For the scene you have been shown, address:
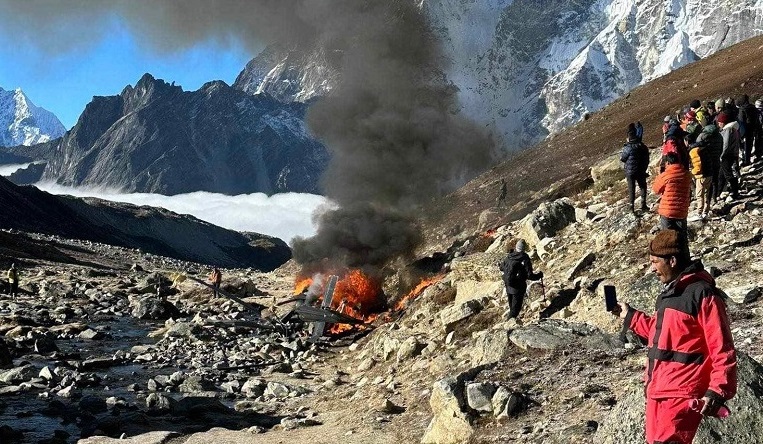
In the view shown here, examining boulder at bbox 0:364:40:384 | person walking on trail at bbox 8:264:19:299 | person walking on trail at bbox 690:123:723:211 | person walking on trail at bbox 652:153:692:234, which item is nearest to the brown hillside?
person walking on trail at bbox 690:123:723:211

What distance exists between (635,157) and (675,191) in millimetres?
4135

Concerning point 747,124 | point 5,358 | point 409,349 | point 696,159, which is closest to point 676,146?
point 696,159

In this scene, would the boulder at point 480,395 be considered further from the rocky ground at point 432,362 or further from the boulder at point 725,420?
the boulder at point 725,420

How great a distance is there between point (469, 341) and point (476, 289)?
3.78 metres

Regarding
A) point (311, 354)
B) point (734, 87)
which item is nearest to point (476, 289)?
point (311, 354)

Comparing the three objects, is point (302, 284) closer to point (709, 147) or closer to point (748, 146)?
point (748, 146)

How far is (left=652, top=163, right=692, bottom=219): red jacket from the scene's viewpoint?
1072 centimetres

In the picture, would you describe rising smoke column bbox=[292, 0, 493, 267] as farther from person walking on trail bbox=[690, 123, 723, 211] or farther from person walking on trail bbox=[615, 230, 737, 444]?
person walking on trail bbox=[615, 230, 737, 444]

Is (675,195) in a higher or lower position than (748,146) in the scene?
lower

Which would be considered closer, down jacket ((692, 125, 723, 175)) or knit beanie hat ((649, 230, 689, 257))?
knit beanie hat ((649, 230, 689, 257))

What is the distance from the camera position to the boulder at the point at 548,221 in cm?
1884

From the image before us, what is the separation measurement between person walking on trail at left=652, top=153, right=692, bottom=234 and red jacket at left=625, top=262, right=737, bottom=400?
22.0 ft

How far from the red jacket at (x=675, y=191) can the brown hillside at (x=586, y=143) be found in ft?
52.9

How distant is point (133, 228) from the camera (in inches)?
5399
